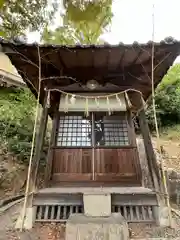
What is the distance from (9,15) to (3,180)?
9.35 metres

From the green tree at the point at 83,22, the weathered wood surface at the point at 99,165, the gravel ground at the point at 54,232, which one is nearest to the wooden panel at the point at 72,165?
the weathered wood surface at the point at 99,165

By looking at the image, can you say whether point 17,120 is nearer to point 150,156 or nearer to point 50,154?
point 50,154

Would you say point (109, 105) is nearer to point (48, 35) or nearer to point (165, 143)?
point (165, 143)

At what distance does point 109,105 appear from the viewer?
5.60 meters

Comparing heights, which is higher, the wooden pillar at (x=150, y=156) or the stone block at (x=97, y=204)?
the wooden pillar at (x=150, y=156)

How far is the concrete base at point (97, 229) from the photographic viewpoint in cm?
364

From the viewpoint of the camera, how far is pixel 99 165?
5355 millimetres

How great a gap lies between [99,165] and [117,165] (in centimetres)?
43

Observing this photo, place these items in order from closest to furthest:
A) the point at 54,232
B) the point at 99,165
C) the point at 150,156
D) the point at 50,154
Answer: the point at 54,232 → the point at 150,156 → the point at 99,165 → the point at 50,154

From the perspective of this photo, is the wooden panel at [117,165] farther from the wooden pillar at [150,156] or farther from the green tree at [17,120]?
the green tree at [17,120]

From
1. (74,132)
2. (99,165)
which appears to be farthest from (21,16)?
(99,165)

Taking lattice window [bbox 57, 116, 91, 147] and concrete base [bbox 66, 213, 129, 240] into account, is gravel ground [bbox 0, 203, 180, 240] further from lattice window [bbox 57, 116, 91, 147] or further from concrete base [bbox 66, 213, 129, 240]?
lattice window [bbox 57, 116, 91, 147]

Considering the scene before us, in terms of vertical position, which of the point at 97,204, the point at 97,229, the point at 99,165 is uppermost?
the point at 99,165

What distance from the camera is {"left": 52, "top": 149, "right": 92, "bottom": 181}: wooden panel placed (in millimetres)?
5293
